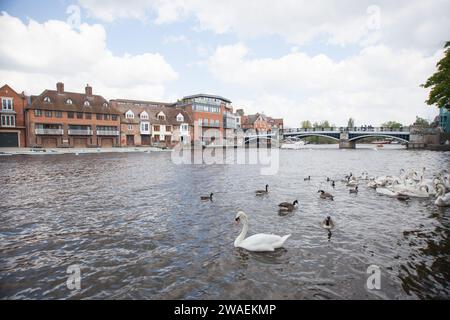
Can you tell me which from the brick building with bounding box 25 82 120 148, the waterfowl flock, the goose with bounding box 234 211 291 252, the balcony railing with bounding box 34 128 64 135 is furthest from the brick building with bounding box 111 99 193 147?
the goose with bounding box 234 211 291 252

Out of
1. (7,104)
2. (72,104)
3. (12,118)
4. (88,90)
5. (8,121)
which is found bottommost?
(8,121)

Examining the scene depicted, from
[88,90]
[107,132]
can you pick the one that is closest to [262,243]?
[107,132]

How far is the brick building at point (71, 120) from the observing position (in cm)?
5762

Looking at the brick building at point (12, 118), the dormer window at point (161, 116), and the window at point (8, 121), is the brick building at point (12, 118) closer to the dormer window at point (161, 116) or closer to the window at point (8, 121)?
the window at point (8, 121)

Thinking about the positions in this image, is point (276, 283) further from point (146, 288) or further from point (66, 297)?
point (66, 297)

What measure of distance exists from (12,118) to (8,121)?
990mm

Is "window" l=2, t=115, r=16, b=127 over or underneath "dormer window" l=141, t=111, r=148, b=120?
underneath

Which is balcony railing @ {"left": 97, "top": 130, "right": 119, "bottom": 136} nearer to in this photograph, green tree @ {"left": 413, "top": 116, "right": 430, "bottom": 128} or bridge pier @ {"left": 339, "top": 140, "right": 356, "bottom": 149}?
bridge pier @ {"left": 339, "top": 140, "right": 356, "bottom": 149}

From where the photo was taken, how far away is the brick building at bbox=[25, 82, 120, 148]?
5762 centimetres

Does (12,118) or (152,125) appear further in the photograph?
(152,125)

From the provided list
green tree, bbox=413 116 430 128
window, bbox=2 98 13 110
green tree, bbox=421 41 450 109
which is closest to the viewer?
green tree, bbox=421 41 450 109

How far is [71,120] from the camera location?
61625 mm

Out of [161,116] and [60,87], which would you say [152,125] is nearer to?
[161,116]

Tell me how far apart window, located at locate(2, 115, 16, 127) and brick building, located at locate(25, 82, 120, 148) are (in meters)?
2.79
